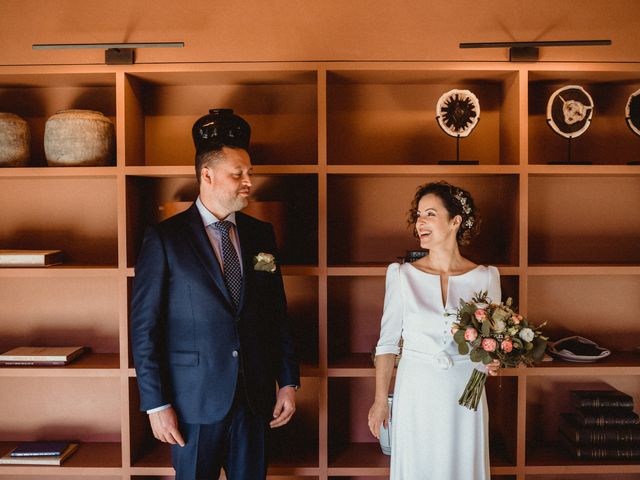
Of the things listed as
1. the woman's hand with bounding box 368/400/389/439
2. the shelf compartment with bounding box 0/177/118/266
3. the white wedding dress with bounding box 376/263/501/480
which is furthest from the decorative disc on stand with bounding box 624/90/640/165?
the shelf compartment with bounding box 0/177/118/266

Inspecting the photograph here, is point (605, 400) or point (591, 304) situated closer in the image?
point (605, 400)

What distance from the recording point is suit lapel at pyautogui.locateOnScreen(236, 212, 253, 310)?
2100mm

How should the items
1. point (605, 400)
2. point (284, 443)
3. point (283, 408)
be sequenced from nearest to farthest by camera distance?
point (283, 408) < point (605, 400) < point (284, 443)

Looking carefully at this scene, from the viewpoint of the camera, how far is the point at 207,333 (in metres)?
2.02

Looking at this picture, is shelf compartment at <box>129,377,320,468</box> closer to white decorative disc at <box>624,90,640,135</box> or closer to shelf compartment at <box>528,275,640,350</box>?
shelf compartment at <box>528,275,640,350</box>

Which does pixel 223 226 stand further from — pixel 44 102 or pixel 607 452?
pixel 607 452

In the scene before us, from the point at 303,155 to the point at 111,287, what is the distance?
1.38m

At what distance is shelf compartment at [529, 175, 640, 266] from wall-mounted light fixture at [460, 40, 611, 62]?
0.80 m

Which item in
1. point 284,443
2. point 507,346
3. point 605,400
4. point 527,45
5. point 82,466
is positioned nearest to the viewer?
point 507,346

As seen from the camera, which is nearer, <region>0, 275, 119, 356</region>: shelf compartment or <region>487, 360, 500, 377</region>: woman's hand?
<region>487, 360, 500, 377</region>: woman's hand

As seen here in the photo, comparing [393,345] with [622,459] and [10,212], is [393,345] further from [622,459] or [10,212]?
[10,212]

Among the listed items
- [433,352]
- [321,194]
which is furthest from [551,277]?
[321,194]

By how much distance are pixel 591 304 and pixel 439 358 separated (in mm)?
1486

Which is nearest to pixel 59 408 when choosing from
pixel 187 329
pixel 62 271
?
pixel 62 271
